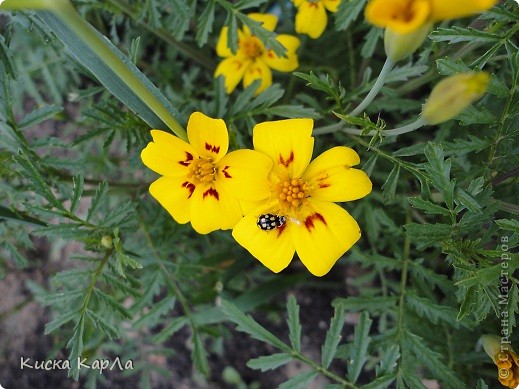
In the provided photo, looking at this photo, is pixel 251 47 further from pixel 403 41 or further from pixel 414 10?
pixel 414 10

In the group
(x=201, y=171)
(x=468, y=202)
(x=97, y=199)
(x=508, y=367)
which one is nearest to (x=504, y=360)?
(x=508, y=367)

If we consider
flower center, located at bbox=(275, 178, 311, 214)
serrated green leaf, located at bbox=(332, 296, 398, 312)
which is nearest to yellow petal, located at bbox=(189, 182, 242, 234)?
flower center, located at bbox=(275, 178, 311, 214)

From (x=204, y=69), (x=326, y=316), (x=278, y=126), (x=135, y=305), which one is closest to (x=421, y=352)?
(x=278, y=126)

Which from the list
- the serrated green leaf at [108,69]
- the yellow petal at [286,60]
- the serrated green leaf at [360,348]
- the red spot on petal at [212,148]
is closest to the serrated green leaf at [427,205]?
the serrated green leaf at [360,348]

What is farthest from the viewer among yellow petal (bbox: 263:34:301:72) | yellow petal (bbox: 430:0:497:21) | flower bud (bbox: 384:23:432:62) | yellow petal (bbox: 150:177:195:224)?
yellow petal (bbox: 263:34:301:72)

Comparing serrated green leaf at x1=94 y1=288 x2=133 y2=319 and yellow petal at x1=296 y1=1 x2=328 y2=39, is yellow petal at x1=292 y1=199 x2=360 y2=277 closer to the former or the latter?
serrated green leaf at x1=94 y1=288 x2=133 y2=319

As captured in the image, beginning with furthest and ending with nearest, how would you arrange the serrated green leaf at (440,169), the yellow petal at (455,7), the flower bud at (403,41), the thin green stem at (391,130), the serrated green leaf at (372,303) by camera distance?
1. the serrated green leaf at (372,303)
2. the serrated green leaf at (440,169)
3. the thin green stem at (391,130)
4. the flower bud at (403,41)
5. the yellow petal at (455,7)

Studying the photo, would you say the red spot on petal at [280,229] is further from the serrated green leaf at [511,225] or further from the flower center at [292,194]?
the serrated green leaf at [511,225]
